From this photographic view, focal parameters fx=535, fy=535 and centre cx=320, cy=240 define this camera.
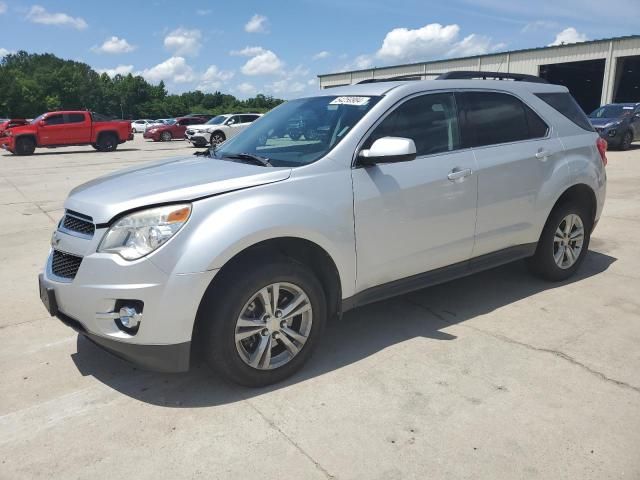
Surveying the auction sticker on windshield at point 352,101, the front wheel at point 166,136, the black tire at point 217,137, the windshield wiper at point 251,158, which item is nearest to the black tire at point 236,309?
the windshield wiper at point 251,158

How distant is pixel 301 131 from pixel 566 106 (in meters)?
2.60

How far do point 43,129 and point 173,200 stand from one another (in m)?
23.0

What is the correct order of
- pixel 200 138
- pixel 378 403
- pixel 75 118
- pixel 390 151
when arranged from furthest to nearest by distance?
pixel 200 138 < pixel 75 118 < pixel 390 151 < pixel 378 403

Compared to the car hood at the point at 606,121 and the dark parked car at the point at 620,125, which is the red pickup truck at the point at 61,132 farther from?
the dark parked car at the point at 620,125

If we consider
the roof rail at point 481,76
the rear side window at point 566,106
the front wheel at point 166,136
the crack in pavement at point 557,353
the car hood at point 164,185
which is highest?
the roof rail at point 481,76

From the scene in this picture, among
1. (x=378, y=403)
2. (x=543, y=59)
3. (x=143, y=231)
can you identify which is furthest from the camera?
(x=543, y=59)

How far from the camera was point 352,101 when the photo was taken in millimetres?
3775

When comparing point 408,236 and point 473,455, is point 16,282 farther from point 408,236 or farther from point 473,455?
point 473,455

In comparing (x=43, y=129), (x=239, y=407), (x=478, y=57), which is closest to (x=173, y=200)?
(x=239, y=407)

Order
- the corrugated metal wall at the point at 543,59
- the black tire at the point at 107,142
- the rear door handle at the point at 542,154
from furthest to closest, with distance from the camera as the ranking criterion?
1. the corrugated metal wall at the point at 543,59
2. the black tire at the point at 107,142
3. the rear door handle at the point at 542,154

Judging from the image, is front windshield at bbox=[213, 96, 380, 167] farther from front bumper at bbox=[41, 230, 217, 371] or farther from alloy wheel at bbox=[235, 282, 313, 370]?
front bumper at bbox=[41, 230, 217, 371]

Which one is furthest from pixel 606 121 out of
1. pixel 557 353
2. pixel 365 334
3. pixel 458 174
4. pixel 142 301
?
pixel 142 301

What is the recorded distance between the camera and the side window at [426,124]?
3.65 m

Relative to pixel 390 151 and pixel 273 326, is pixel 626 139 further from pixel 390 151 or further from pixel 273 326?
pixel 273 326
